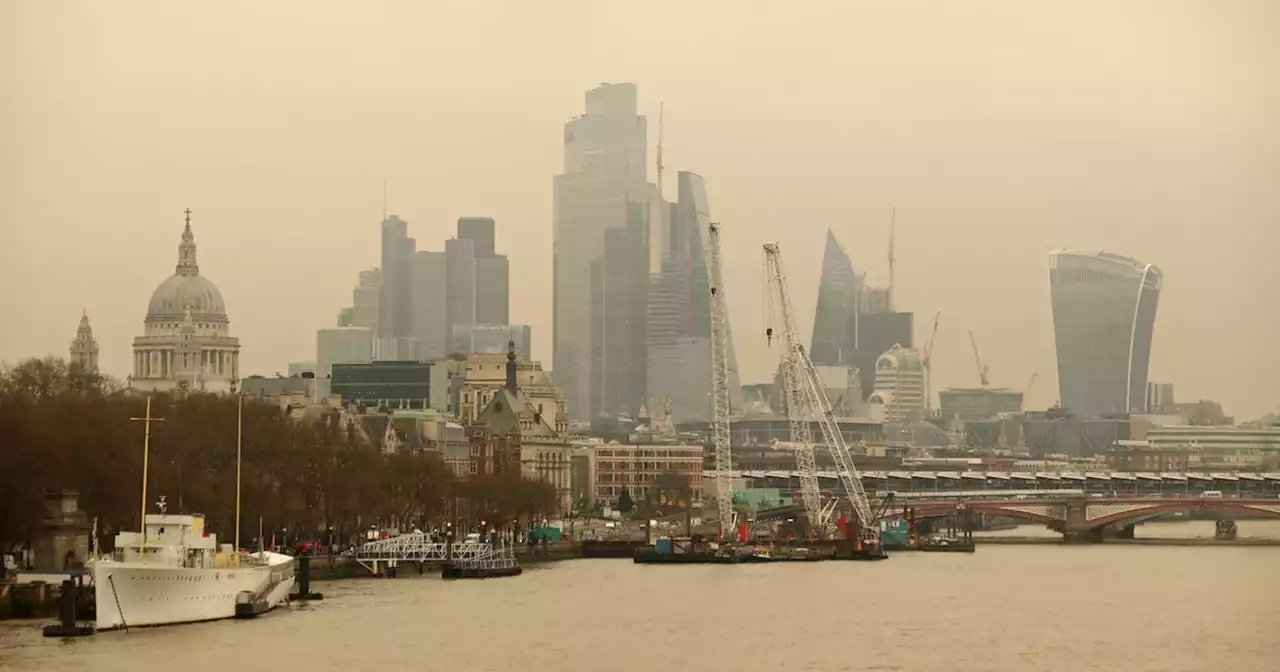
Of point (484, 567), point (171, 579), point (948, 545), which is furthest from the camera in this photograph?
point (948, 545)

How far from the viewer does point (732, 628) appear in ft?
204

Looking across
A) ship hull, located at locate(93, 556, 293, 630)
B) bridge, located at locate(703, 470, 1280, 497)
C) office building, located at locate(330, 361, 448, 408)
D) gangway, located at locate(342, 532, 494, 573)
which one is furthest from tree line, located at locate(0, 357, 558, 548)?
office building, located at locate(330, 361, 448, 408)

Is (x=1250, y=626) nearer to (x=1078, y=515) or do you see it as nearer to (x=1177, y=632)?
(x=1177, y=632)

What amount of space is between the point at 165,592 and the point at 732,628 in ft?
42.4

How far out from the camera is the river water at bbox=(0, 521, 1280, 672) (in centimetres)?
5253

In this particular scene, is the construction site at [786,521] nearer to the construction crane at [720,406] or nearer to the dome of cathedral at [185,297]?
the construction crane at [720,406]

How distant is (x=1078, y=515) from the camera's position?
130m

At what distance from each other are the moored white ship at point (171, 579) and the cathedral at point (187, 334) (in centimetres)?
10061

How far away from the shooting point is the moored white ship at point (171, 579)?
56.8 metres

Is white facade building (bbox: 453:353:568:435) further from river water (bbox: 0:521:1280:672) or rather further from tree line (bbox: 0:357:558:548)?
river water (bbox: 0:521:1280:672)

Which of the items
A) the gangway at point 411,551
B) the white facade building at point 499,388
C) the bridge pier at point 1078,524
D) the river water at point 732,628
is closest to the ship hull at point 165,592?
the river water at point 732,628

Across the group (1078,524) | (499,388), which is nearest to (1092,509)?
(1078,524)

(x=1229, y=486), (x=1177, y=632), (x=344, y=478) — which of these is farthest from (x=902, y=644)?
(x=1229, y=486)

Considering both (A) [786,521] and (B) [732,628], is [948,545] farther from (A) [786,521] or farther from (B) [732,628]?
(B) [732,628]
